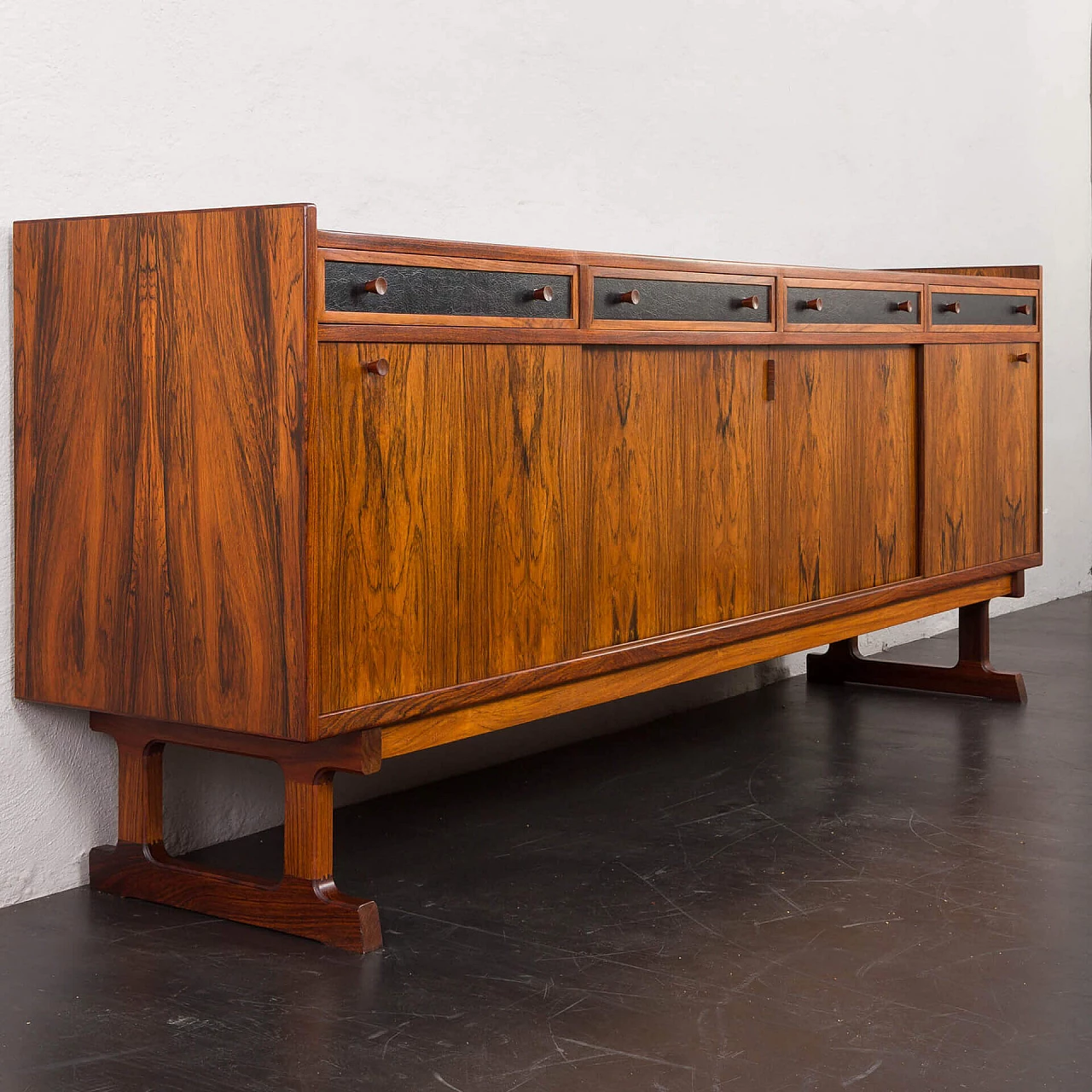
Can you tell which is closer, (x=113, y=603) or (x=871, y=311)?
(x=113, y=603)

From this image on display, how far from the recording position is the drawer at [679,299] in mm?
2814

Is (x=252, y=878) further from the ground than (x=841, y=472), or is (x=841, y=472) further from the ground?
(x=841, y=472)

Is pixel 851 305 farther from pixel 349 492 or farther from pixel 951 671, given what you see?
pixel 349 492

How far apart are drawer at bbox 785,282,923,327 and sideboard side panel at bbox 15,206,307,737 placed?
1.39 metres

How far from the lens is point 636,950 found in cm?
237

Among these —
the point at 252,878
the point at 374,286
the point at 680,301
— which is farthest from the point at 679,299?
the point at 252,878

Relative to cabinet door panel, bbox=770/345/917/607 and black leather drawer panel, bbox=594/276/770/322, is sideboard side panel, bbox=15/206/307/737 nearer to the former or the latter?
black leather drawer panel, bbox=594/276/770/322

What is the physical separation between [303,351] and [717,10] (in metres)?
2.61

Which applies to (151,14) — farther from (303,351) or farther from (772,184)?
(772,184)

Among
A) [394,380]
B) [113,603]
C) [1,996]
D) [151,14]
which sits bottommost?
[1,996]

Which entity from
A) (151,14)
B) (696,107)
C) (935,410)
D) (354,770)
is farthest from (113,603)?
(696,107)

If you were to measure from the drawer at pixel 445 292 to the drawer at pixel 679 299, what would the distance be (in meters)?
0.11

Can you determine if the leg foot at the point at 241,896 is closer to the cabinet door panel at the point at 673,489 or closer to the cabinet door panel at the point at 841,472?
the cabinet door panel at the point at 673,489

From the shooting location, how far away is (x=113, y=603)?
2.49 metres
